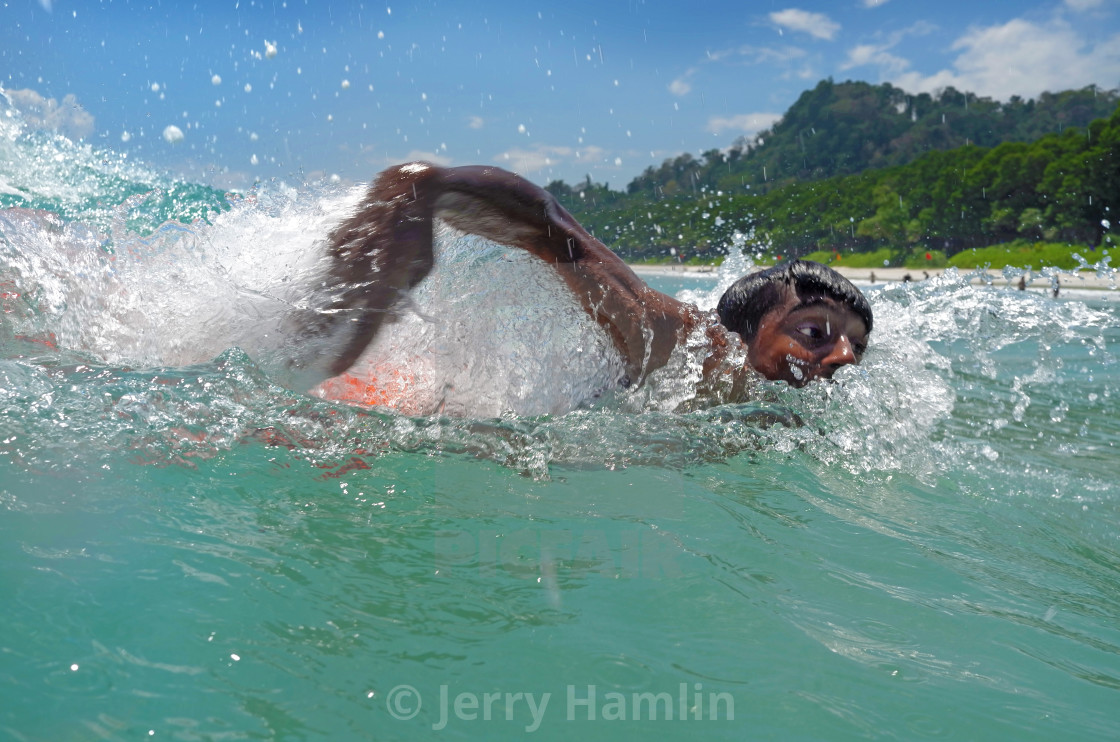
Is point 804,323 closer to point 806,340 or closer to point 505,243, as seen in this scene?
point 806,340

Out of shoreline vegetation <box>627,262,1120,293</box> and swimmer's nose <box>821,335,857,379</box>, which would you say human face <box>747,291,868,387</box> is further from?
shoreline vegetation <box>627,262,1120,293</box>

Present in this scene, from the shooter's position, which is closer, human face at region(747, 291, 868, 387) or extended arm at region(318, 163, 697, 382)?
extended arm at region(318, 163, 697, 382)

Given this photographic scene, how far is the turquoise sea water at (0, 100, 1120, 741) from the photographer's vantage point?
139 centimetres

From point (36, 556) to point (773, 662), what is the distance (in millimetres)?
1607

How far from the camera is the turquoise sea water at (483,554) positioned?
1391mm

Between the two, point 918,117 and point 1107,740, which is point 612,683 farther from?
point 918,117

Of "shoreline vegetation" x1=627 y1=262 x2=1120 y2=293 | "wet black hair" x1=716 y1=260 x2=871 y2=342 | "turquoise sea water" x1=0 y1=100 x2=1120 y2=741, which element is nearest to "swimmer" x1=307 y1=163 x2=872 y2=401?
"turquoise sea water" x1=0 y1=100 x2=1120 y2=741

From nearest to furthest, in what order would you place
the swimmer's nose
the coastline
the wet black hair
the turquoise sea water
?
1. the turquoise sea water
2. the swimmer's nose
3. the wet black hair
4. the coastline

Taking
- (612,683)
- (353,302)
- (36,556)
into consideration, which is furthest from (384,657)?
(353,302)

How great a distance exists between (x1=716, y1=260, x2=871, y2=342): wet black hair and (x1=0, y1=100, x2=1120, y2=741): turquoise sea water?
1.38 feet

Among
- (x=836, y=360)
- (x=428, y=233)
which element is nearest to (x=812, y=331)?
(x=836, y=360)

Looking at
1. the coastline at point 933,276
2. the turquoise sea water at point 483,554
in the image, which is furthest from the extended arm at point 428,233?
the coastline at point 933,276

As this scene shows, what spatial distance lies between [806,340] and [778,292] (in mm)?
284

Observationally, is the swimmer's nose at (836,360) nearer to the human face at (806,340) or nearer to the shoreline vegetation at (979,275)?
the human face at (806,340)
